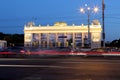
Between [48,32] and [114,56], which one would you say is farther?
[48,32]

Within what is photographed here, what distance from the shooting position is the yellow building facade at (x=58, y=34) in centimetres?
13750

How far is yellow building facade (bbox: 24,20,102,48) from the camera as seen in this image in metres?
138

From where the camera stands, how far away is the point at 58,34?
14288 cm

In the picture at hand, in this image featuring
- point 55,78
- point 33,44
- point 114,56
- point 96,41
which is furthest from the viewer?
point 33,44

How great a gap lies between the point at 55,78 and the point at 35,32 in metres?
126

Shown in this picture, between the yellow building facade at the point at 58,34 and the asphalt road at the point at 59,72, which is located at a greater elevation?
the yellow building facade at the point at 58,34

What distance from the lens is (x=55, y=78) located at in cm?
1898

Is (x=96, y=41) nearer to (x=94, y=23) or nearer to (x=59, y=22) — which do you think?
(x=94, y=23)

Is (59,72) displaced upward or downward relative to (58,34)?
downward

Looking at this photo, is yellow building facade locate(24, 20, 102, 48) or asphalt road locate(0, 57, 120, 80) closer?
asphalt road locate(0, 57, 120, 80)

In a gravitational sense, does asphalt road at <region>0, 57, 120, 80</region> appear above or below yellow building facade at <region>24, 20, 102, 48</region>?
below

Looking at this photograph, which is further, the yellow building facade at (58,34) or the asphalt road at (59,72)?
the yellow building facade at (58,34)

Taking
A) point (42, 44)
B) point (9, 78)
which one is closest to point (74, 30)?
point (42, 44)

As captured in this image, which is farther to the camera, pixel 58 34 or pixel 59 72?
pixel 58 34
